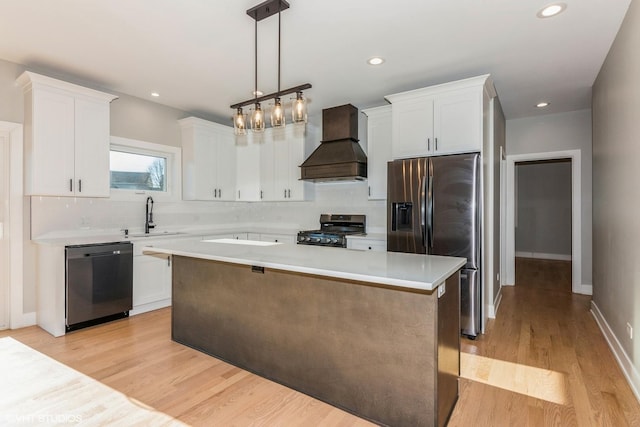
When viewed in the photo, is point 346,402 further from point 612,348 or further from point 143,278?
point 143,278

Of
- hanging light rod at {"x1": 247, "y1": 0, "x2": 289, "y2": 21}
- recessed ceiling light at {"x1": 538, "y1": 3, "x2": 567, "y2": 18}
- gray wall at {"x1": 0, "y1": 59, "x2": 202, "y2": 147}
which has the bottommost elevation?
gray wall at {"x1": 0, "y1": 59, "x2": 202, "y2": 147}

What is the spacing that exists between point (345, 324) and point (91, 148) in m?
3.48

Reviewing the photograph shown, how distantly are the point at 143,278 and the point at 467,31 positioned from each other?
13.7 feet

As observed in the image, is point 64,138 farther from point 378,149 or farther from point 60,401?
point 378,149

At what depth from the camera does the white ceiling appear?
244 centimetres

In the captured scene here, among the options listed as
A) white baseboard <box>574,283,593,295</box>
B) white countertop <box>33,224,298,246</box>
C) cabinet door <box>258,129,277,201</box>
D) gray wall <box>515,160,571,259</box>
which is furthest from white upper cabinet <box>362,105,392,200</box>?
gray wall <box>515,160,571,259</box>

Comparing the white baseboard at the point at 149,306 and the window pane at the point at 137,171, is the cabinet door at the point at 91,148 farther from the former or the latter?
the white baseboard at the point at 149,306

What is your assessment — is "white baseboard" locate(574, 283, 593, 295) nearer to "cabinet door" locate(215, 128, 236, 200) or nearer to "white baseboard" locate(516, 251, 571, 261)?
"white baseboard" locate(516, 251, 571, 261)

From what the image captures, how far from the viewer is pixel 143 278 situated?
12.9 feet

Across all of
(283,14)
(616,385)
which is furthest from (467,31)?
(616,385)

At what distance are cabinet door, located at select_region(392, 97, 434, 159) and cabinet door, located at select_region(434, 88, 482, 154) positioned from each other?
0.09m

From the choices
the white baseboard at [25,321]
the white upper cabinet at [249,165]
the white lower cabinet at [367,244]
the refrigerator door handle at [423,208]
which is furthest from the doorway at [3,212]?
the refrigerator door handle at [423,208]

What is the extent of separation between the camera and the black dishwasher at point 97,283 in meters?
3.28

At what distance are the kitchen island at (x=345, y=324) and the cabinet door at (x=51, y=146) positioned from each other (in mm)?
1847
